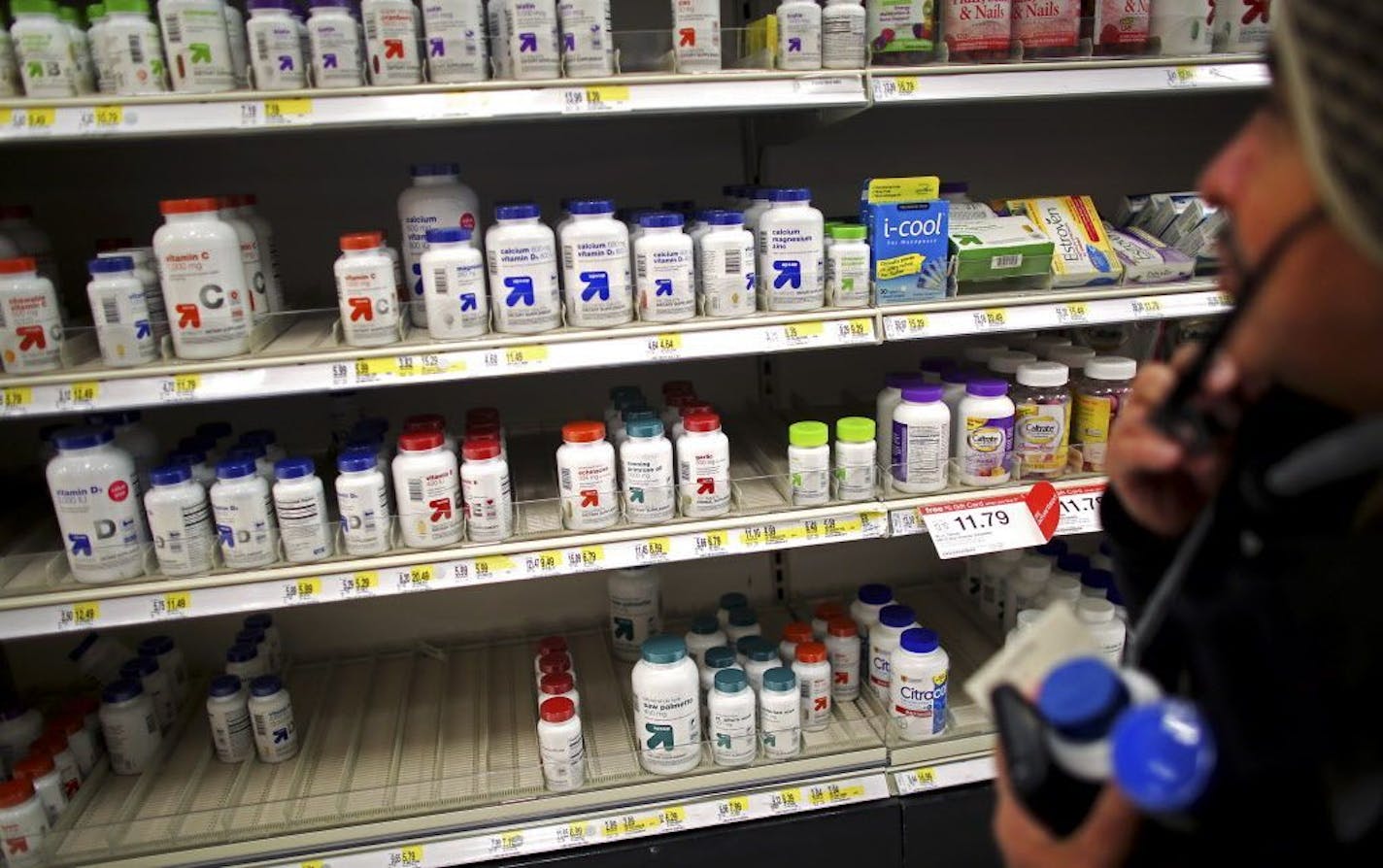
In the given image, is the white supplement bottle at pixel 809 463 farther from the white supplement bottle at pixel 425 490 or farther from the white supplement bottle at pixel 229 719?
the white supplement bottle at pixel 229 719

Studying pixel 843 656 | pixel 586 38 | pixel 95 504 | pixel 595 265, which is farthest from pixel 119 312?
pixel 843 656

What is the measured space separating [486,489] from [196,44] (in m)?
0.84

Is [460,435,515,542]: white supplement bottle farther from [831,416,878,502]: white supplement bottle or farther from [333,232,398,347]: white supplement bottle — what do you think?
[831,416,878,502]: white supplement bottle

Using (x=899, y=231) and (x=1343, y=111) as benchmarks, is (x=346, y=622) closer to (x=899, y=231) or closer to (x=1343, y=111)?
(x=899, y=231)

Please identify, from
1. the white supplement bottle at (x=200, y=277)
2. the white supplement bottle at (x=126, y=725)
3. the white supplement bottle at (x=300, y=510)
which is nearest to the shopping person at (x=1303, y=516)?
the white supplement bottle at (x=300, y=510)

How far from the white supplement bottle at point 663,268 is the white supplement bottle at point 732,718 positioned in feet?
2.24

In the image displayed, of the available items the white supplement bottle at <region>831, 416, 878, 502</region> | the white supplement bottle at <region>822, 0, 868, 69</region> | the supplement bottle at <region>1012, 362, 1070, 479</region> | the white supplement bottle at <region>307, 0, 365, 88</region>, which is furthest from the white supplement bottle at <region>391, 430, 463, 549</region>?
the supplement bottle at <region>1012, 362, 1070, 479</region>

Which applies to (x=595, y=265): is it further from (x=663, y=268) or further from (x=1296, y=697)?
(x=1296, y=697)

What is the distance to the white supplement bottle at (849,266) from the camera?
1.67 metres

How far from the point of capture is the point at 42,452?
5.95 ft

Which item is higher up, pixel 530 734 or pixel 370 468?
pixel 370 468

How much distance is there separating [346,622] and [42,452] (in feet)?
2.42

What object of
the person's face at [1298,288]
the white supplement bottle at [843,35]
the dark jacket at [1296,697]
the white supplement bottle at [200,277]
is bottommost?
the dark jacket at [1296,697]

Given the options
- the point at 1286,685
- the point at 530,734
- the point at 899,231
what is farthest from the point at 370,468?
the point at 1286,685
